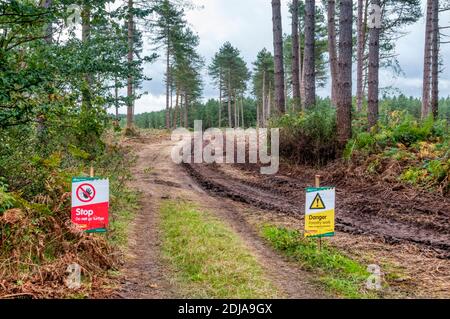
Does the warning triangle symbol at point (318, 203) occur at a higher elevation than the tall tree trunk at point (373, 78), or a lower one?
lower

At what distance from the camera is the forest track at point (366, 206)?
24.1ft

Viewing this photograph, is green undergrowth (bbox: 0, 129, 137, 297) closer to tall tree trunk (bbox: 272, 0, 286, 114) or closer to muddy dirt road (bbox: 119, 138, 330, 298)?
muddy dirt road (bbox: 119, 138, 330, 298)

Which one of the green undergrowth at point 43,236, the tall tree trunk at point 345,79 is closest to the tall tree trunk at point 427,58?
the tall tree trunk at point 345,79

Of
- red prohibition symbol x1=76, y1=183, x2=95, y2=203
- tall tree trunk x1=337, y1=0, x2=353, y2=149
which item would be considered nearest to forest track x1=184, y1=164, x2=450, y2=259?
tall tree trunk x1=337, y1=0, x2=353, y2=149

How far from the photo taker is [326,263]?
5727 millimetres

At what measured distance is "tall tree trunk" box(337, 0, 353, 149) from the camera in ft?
42.8

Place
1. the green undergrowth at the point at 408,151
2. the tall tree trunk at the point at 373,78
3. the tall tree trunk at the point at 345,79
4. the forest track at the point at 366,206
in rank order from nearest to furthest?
the forest track at the point at 366,206 < the green undergrowth at the point at 408,151 < the tall tree trunk at the point at 345,79 < the tall tree trunk at the point at 373,78

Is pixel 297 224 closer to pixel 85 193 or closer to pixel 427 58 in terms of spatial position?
pixel 85 193

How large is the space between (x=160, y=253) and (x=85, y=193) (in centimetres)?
153

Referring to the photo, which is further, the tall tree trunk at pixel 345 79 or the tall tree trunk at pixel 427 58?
the tall tree trunk at pixel 427 58

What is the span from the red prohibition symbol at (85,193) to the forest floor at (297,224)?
1.06 meters

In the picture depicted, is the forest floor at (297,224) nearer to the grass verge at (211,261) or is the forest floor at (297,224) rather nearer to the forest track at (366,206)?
the forest track at (366,206)

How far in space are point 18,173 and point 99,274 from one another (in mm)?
2432

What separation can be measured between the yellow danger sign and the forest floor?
0.53 metres
